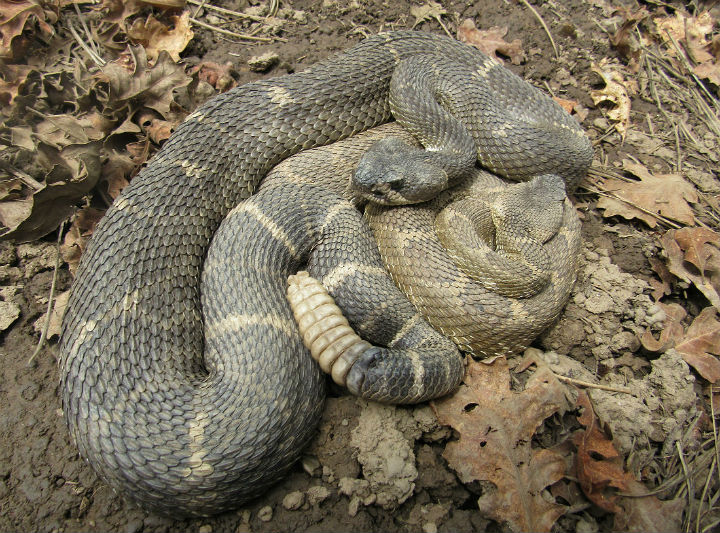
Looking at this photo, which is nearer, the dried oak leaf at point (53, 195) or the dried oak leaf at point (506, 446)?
the dried oak leaf at point (506, 446)

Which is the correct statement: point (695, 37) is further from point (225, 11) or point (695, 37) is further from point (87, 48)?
point (87, 48)

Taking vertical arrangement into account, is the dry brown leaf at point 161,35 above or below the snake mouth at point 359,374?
above

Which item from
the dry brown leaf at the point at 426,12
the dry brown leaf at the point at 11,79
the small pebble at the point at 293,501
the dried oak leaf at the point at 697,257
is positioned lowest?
the small pebble at the point at 293,501

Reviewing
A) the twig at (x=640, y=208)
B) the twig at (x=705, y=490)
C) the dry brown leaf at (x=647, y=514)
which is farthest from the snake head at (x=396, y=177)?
the twig at (x=705, y=490)

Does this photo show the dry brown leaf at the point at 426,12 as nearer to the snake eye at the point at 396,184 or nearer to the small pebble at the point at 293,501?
the snake eye at the point at 396,184

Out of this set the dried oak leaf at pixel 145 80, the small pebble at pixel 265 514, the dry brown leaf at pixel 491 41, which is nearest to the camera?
the small pebble at pixel 265 514

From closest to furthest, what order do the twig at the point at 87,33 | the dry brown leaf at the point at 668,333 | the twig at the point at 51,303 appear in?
the twig at the point at 51,303, the dry brown leaf at the point at 668,333, the twig at the point at 87,33
